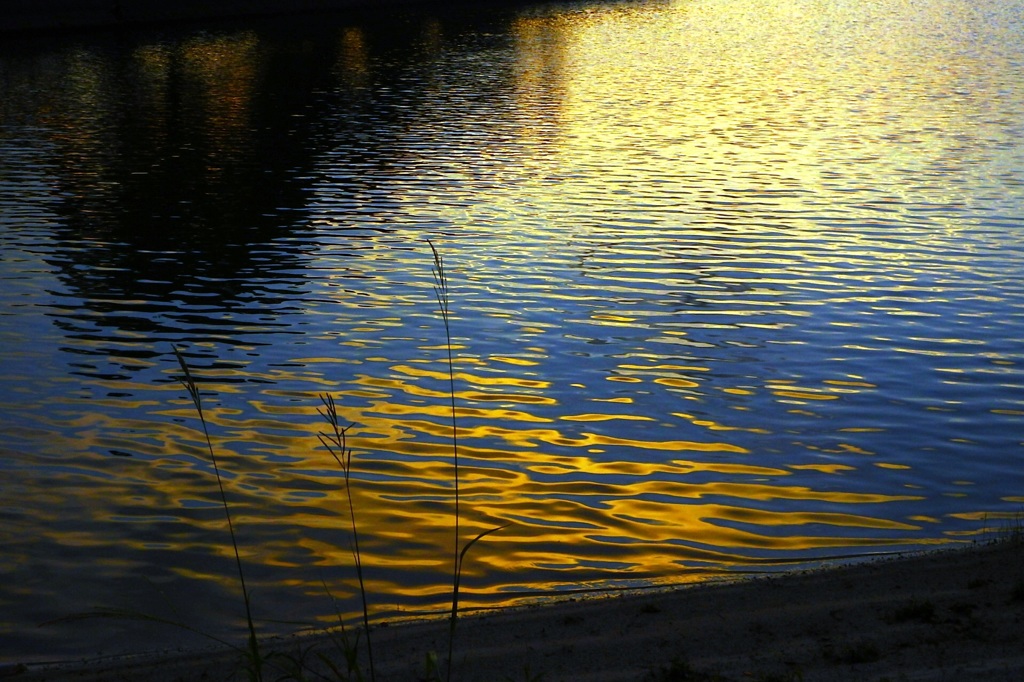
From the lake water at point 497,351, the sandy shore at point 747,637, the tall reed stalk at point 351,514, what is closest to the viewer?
the tall reed stalk at point 351,514

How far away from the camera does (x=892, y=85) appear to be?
108 ft

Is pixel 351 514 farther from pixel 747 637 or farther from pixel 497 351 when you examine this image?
pixel 497 351

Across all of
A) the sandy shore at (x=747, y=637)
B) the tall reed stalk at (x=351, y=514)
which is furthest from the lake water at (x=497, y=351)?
the sandy shore at (x=747, y=637)

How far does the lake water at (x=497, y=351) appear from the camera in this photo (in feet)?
24.1

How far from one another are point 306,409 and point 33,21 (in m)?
43.0

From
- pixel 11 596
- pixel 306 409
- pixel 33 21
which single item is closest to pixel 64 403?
pixel 306 409

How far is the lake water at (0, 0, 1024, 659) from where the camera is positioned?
7344mm

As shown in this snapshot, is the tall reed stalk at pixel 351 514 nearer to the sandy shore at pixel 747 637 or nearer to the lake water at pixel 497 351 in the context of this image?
the lake water at pixel 497 351

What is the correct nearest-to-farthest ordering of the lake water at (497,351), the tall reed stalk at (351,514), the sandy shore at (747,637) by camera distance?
the tall reed stalk at (351,514)
the sandy shore at (747,637)
the lake water at (497,351)

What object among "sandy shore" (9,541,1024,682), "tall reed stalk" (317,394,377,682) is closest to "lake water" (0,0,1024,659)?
"tall reed stalk" (317,394,377,682)

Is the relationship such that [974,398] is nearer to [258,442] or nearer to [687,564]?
[687,564]

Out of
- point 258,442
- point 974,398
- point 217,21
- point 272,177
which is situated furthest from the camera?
point 217,21

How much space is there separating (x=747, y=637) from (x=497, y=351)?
6.04m

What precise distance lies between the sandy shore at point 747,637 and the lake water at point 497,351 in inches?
23.2
